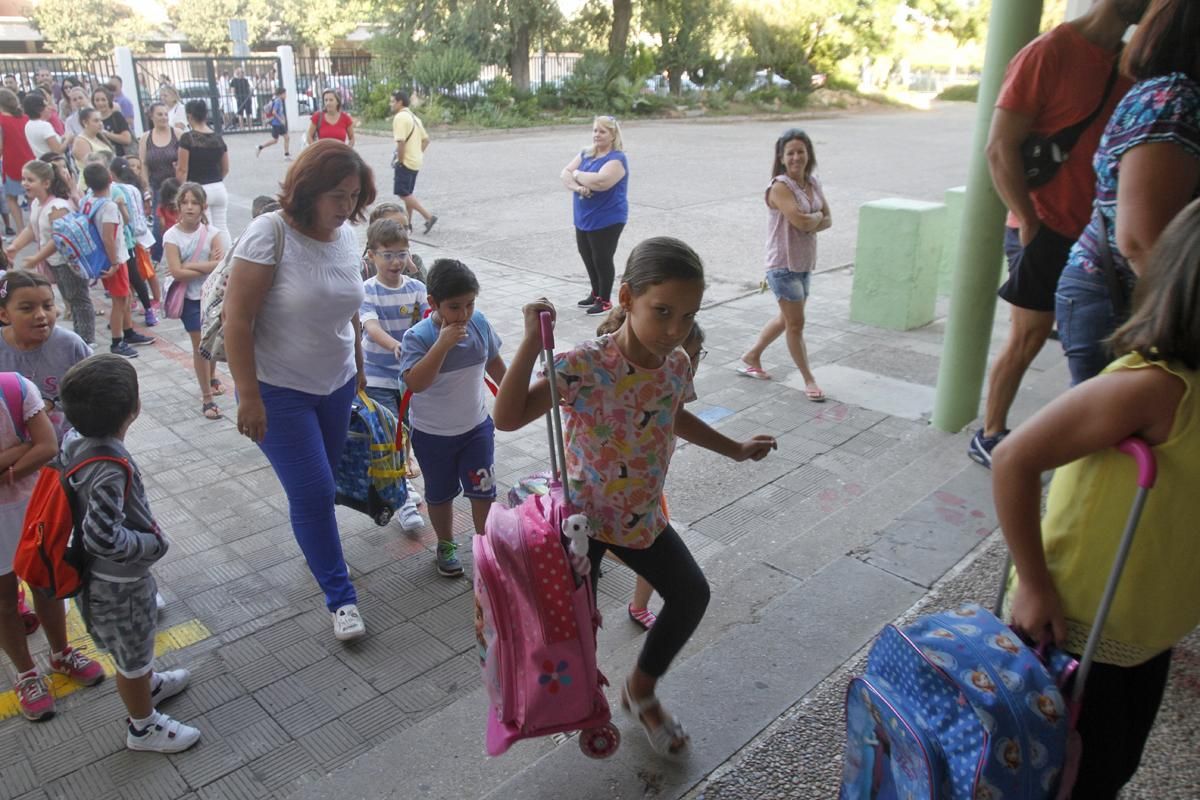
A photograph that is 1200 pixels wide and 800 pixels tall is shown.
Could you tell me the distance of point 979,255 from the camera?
201 inches

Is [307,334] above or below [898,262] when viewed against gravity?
above

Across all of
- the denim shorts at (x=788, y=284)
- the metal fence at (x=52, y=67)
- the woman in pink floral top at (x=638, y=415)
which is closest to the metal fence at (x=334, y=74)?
the metal fence at (x=52, y=67)

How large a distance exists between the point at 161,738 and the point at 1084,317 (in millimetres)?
3513

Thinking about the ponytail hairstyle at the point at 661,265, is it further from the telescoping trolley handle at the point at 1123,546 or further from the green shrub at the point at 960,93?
the green shrub at the point at 960,93

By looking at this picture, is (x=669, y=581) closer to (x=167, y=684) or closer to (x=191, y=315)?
(x=167, y=684)

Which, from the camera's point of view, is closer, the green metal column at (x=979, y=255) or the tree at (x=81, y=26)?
the green metal column at (x=979, y=255)

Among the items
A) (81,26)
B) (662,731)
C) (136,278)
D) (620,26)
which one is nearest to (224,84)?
(620,26)

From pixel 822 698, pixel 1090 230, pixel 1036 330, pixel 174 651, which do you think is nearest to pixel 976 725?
pixel 822 698

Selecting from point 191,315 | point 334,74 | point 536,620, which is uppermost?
point 334,74

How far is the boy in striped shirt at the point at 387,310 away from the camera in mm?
4180

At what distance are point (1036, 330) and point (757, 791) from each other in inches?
115

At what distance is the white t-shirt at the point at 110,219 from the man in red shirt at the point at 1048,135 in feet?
19.9

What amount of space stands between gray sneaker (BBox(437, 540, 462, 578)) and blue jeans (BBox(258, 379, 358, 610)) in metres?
0.48

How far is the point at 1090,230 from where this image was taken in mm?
3340
